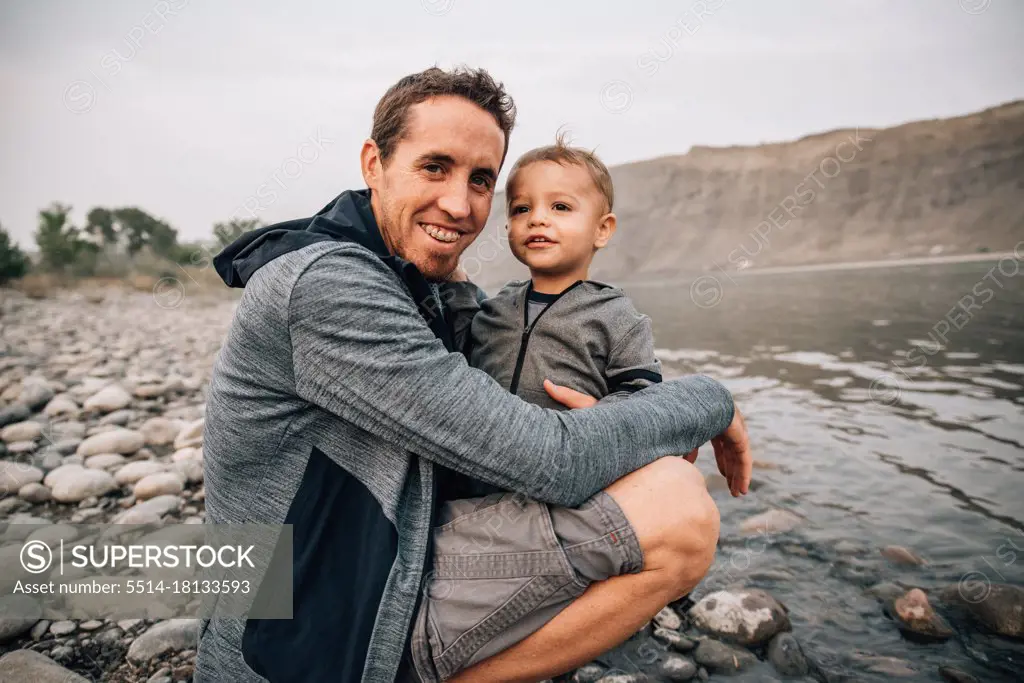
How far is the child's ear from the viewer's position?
245cm

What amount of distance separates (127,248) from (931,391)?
163 ft

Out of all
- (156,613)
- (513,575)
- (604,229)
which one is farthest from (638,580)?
(156,613)

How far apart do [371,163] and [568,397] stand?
47.1 inches

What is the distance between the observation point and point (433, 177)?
6.74 ft

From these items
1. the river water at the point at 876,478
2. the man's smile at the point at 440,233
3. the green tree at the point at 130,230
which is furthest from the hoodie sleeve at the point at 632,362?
the green tree at the point at 130,230

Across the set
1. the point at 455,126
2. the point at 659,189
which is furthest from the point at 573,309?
the point at 659,189

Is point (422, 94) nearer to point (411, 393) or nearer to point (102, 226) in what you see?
point (411, 393)

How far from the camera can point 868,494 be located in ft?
13.7

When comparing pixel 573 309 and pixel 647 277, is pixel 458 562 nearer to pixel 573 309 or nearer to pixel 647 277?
pixel 573 309

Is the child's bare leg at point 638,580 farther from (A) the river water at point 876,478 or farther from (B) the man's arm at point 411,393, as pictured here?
(A) the river water at point 876,478

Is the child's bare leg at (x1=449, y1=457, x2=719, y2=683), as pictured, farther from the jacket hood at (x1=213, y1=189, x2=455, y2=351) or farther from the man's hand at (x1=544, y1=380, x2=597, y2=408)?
the jacket hood at (x1=213, y1=189, x2=455, y2=351)

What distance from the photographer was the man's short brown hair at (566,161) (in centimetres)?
237

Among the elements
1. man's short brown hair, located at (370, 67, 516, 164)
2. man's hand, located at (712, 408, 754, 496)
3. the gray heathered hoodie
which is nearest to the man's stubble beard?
man's short brown hair, located at (370, 67, 516, 164)

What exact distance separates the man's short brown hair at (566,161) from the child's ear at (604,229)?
0.05 m
